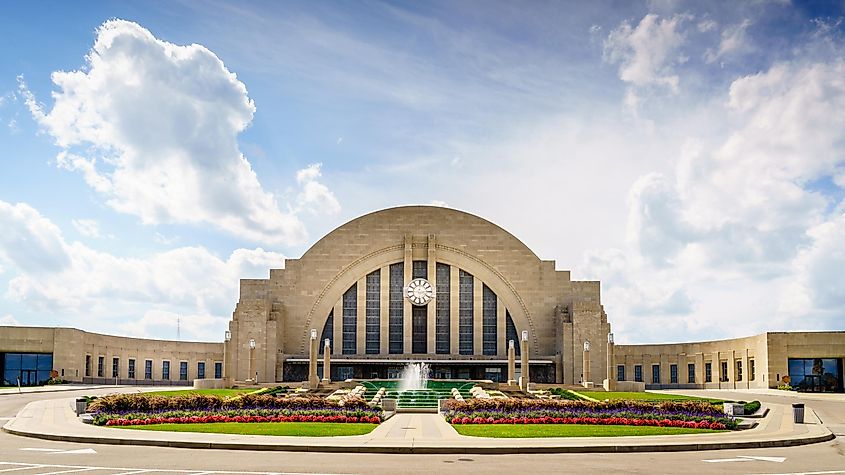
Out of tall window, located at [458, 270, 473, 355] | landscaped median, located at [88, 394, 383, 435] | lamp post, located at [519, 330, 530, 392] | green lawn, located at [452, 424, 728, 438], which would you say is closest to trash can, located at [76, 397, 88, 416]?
landscaped median, located at [88, 394, 383, 435]

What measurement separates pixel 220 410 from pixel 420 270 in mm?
44339

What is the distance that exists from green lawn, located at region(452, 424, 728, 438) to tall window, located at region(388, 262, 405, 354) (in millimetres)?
46447

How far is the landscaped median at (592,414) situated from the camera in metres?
31.5

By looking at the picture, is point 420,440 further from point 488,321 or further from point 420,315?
point 488,321

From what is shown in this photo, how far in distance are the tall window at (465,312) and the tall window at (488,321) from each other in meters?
1.11

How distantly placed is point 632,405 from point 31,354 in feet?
173

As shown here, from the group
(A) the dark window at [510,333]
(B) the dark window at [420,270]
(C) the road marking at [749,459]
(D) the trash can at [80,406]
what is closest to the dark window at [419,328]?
(B) the dark window at [420,270]

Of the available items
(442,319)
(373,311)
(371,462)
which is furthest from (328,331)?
(371,462)

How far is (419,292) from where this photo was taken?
7712 cm

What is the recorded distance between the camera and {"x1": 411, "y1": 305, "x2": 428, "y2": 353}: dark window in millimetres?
77312

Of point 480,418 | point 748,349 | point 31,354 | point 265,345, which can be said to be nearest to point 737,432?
point 480,418

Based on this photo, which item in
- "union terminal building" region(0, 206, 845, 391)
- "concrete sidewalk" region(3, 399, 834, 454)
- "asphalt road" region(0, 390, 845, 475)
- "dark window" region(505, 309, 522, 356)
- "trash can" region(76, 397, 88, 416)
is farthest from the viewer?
"dark window" region(505, 309, 522, 356)

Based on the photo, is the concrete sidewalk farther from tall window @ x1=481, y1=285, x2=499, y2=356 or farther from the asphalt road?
tall window @ x1=481, y1=285, x2=499, y2=356

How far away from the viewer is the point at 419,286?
77250 mm
